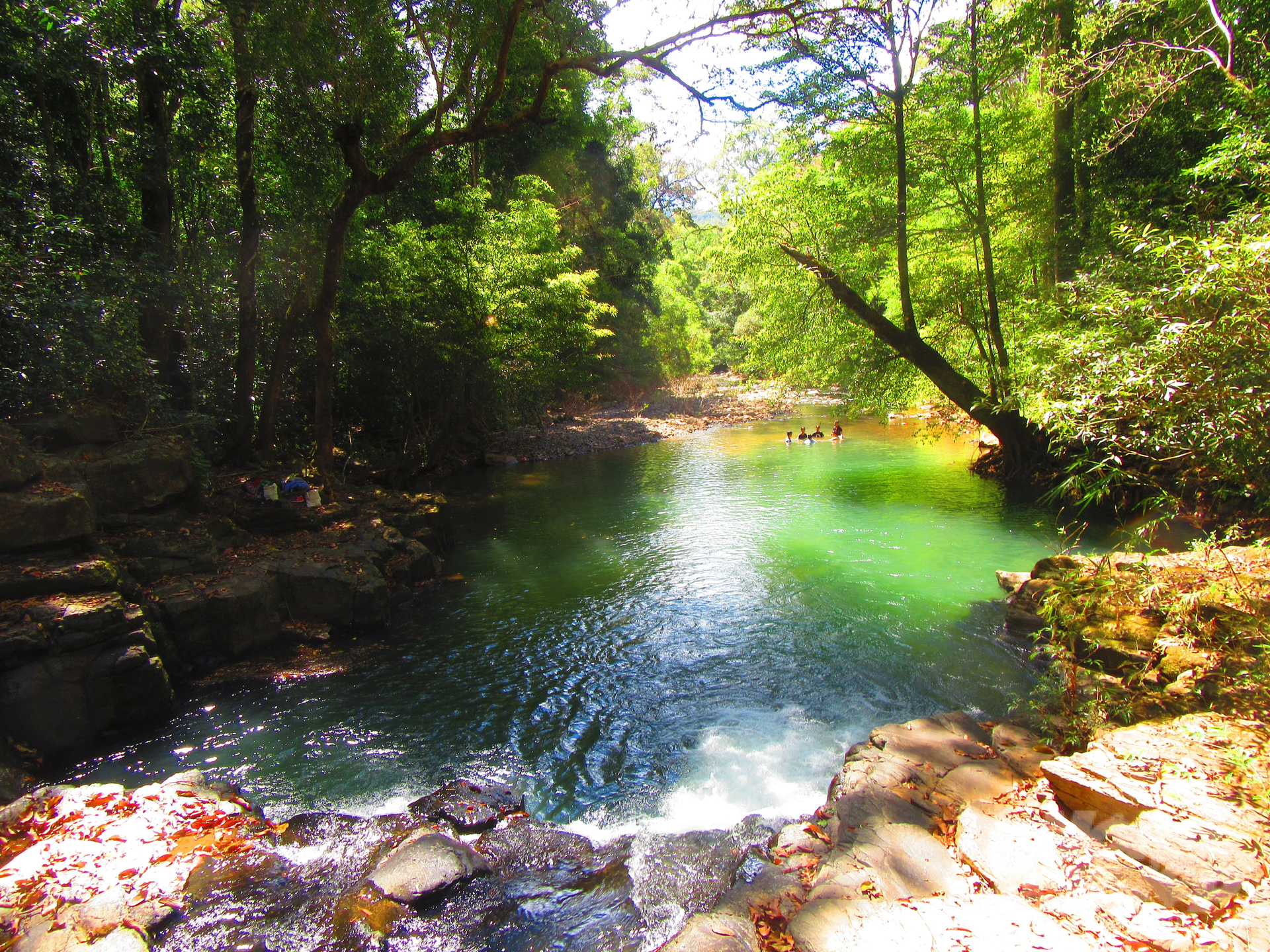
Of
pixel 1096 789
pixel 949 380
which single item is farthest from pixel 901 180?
pixel 1096 789

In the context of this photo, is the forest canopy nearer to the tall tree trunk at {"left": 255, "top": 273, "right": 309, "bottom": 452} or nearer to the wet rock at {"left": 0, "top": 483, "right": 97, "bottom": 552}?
the tall tree trunk at {"left": 255, "top": 273, "right": 309, "bottom": 452}

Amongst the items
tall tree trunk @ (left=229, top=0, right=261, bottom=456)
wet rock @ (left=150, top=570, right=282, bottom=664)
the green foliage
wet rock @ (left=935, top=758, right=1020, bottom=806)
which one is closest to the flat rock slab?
wet rock @ (left=935, top=758, right=1020, bottom=806)

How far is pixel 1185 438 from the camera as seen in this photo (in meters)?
4.25

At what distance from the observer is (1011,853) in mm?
3516

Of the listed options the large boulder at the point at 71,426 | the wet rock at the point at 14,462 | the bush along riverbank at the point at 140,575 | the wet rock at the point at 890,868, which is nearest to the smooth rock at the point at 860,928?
the wet rock at the point at 890,868

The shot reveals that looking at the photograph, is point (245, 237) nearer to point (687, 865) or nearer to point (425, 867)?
point (425, 867)

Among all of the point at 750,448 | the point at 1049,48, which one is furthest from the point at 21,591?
the point at 750,448

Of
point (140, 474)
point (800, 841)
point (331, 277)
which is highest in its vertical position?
point (331, 277)

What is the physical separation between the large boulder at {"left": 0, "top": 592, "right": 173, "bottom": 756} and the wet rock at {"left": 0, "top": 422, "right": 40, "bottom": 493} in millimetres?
1460

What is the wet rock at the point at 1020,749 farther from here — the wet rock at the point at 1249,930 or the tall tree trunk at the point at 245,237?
the tall tree trunk at the point at 245,237

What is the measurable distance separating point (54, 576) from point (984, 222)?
16728mm

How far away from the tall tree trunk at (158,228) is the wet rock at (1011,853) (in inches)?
445

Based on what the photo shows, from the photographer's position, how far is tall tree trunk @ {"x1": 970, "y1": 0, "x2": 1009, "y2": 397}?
13.2m

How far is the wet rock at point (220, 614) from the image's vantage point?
299 inches
